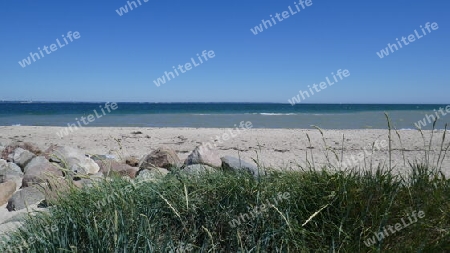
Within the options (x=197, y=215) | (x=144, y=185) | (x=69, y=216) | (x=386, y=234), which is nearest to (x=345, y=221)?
(x=386, y=234)

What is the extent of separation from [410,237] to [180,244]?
68.7 inches

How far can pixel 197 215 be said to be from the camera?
2.87 meters

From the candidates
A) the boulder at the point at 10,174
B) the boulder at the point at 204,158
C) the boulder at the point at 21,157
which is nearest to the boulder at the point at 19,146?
the boulder at the point at 21,157

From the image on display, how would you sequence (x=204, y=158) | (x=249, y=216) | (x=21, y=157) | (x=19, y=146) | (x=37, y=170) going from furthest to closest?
(x=19, y=146) < (x=21, y=157) < (x=37, y=170) < (x=204, y=158) < (x=249, y=216)

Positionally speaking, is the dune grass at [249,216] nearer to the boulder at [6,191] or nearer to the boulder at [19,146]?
the boulder at [6,191]

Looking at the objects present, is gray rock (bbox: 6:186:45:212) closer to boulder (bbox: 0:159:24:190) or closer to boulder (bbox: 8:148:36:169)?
boulder (bbox: 0:159:24:190)

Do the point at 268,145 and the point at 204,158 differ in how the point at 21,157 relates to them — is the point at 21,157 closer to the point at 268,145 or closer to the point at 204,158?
the point at 204,158

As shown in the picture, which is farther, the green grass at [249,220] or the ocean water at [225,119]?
the ocean water at [225,119]

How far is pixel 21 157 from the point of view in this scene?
826 cm

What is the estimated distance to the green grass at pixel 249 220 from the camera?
2.60m

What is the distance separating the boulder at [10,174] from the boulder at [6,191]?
1.85ft

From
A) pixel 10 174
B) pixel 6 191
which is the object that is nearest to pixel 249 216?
pixel 6 191

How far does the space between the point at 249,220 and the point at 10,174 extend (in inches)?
250

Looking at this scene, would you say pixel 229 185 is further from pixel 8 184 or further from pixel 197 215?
pixel 8 184
